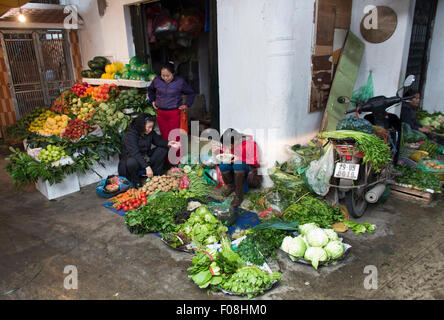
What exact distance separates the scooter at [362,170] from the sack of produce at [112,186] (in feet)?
10.4

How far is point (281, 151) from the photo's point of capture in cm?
487

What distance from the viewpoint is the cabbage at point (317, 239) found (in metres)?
3.25

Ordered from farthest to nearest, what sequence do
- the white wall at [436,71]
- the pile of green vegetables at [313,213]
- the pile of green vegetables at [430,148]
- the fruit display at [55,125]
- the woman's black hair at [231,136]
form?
the white wall at [436,71]
the pile of green vegetables at [430,148]
the fruit display at [55,125]
the woman's black hair at [231,136]
the pile of green vegetables at [313,213]

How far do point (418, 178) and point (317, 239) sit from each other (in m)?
2.45

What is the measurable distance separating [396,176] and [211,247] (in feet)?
10.3

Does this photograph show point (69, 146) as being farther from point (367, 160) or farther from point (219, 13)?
point (367, 160)

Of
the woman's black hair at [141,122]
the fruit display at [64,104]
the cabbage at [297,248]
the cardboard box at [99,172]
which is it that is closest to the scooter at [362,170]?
the cabbage at [297,248]

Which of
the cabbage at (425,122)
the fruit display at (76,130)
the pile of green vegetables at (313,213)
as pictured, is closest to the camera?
the pile of green vegetables at (313,213)

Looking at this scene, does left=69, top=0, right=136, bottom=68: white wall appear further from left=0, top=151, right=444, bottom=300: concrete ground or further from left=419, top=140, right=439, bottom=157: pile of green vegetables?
left=419, top=140, right=439, bottom=157: pile of green vegetables

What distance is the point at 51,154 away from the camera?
16.3 ft

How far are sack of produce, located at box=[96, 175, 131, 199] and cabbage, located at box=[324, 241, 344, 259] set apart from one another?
10.8ft

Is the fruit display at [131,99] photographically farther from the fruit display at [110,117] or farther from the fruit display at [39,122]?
the fruit display at [39,122]

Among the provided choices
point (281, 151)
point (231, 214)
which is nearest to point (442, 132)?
point (281, 151)

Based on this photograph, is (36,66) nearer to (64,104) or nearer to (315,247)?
(64,104)
